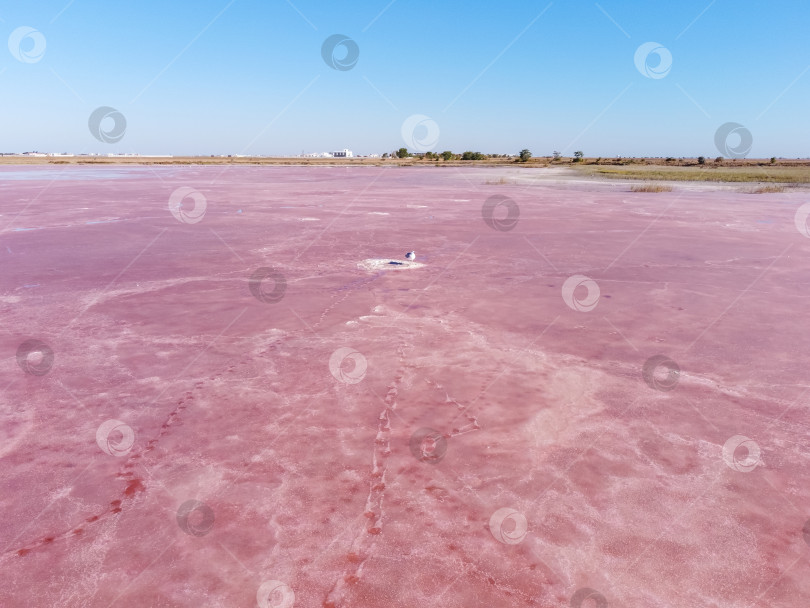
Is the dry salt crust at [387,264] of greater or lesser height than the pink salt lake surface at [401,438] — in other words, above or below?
above

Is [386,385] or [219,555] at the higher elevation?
[386,385]

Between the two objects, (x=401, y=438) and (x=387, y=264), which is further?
(x=387, y=264)

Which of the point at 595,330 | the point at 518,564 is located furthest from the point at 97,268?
the point at 518,564

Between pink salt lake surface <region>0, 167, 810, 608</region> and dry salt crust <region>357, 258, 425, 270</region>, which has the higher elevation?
dry salt crust <region>357, 258, 425, 270</region>

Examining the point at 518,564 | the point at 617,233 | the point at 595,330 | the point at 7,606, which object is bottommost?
the point at 7,606

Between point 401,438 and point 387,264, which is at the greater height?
point 387,264

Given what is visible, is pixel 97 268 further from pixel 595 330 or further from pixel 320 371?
pixel 595 330

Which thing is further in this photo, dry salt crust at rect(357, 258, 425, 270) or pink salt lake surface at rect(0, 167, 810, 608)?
dry salt crust at rect(357, 258, 425, 270)

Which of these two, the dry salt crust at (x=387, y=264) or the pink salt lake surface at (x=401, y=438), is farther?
the dry salt crust at (x=387, y=264)
